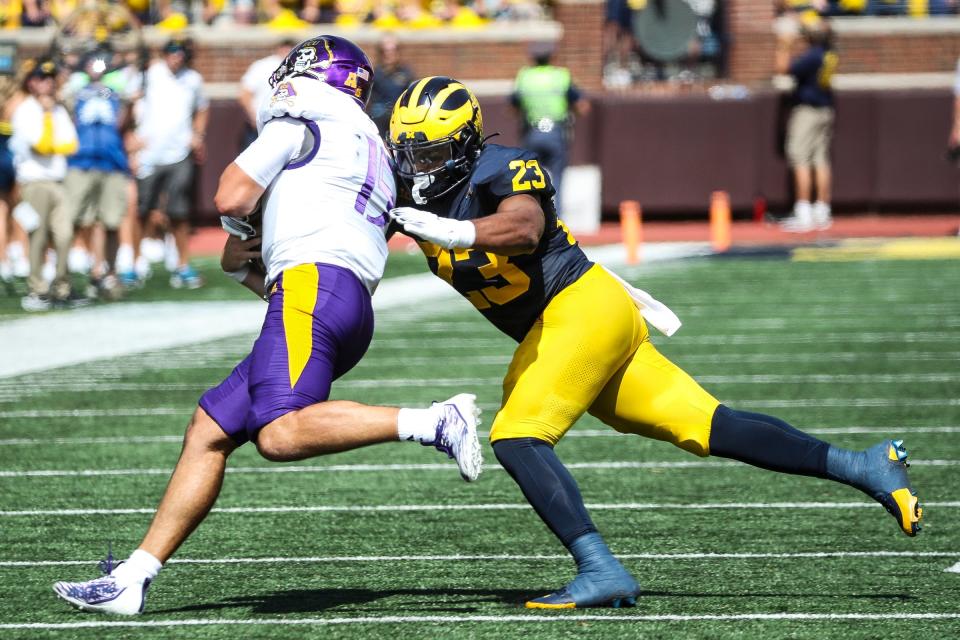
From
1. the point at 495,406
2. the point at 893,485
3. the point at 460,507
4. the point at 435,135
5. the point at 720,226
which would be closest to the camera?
the point at 435,135

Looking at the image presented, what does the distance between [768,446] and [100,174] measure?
9.63 metres

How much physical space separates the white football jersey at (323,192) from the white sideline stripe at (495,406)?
12.7ft

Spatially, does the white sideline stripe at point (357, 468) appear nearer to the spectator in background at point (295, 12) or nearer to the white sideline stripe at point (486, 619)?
the white sideline stripe at point (486, 619)

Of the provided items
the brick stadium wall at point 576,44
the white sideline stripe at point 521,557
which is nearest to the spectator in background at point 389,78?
the brick stadium wall at point 576,44

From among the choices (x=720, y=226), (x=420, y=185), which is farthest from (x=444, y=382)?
(x=720, y=226)

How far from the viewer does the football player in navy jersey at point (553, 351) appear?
189 inches

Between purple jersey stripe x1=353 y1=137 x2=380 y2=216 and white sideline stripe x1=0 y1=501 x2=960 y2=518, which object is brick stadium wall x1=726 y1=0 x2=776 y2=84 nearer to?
white sideline stripe x1=0 y1=501 x2=960 y2=518

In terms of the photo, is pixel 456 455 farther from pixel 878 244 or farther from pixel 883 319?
pixel 878 244

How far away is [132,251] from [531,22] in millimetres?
8657

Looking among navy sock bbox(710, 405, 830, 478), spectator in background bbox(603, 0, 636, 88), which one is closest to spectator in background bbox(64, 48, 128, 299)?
navy sock bbox(710, 405, 830, 478)

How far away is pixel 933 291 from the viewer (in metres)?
14.2

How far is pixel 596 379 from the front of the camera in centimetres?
499

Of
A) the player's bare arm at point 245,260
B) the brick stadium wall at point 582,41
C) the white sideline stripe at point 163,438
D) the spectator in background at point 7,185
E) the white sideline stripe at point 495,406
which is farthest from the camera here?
the brick stadium wall at point 582,41

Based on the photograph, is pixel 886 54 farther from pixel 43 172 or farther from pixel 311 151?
pixel 311 151
